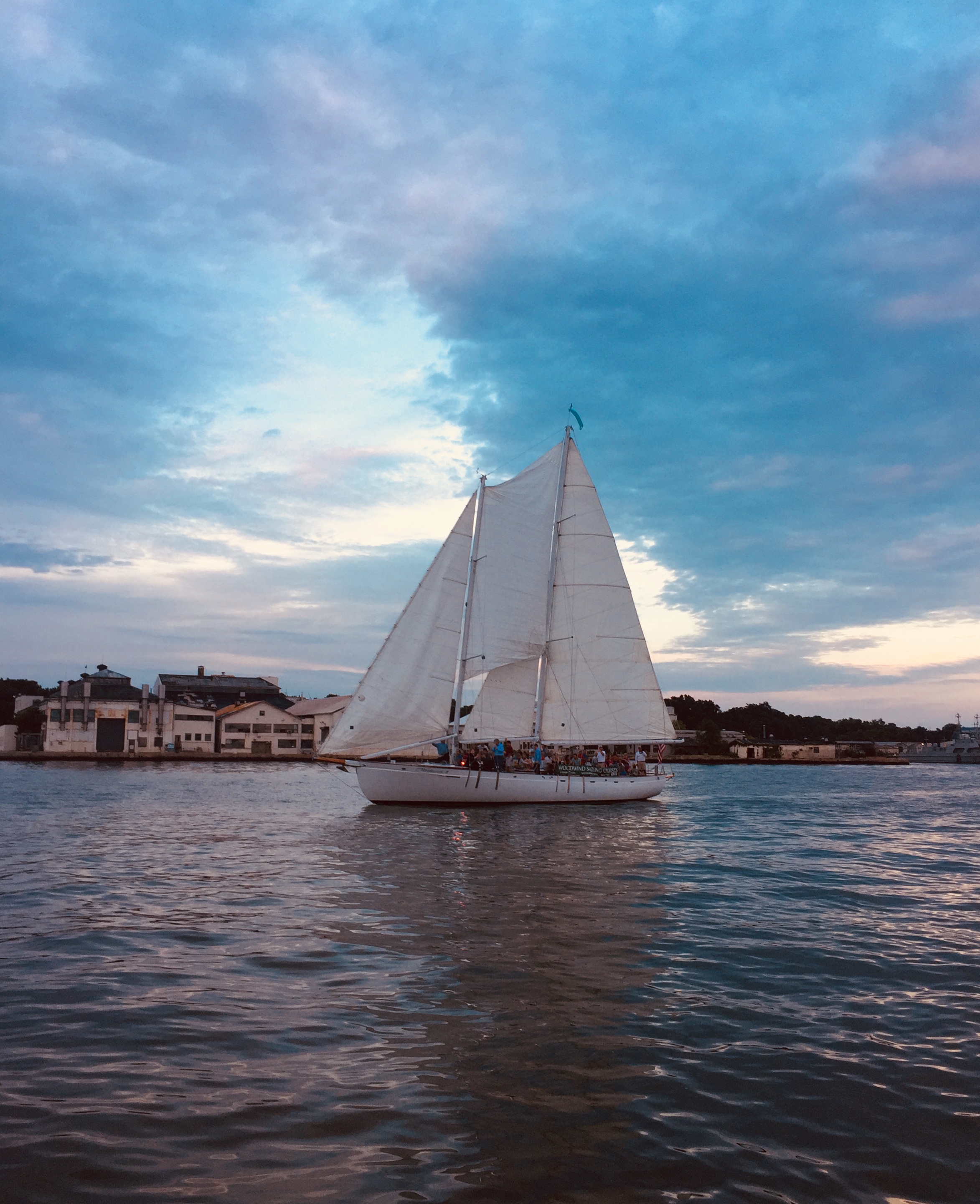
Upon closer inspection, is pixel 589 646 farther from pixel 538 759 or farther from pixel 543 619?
pixel 538 759

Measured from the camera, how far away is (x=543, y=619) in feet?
145

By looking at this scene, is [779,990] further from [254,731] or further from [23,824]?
[254,731]

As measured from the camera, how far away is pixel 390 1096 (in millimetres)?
6762

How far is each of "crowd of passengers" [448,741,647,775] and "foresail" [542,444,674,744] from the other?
5.14 ft

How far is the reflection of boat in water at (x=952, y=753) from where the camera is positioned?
172375 mm

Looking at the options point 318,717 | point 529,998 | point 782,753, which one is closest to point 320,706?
point 318,717

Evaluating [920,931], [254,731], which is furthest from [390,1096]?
[254,731]

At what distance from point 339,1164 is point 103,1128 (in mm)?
1828

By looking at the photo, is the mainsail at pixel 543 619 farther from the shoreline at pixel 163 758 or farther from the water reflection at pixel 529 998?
the shoreline at pixel 163 758

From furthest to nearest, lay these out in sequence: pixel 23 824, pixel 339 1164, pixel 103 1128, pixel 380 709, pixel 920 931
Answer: pixel 380 709 < pixel 23 824 < pixel 920 931 < pixel 103 1128 < pixel 339 1164

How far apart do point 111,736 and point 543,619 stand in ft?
252

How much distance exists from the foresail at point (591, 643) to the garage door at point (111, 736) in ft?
245

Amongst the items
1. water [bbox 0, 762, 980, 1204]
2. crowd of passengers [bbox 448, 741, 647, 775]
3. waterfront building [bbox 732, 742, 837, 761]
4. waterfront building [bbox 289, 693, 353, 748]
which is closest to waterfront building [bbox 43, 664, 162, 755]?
waterfront building [bbox 289, 693, 353, 748]

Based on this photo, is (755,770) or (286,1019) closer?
(286,1019)
